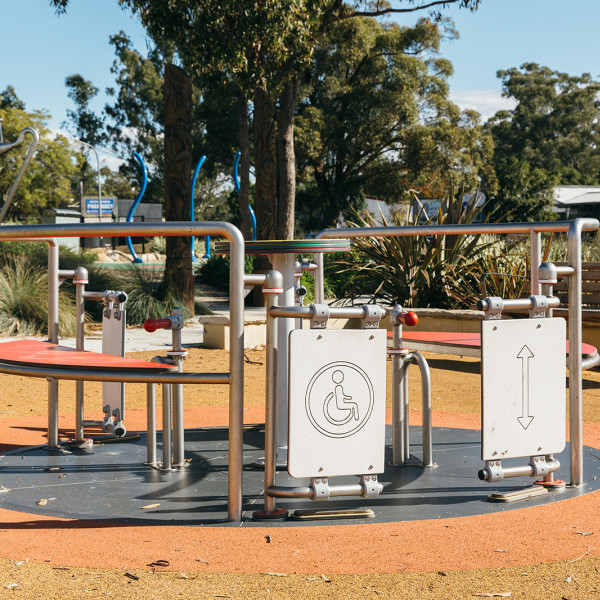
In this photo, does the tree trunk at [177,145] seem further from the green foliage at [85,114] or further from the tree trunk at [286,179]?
the green foliage at [85,114]

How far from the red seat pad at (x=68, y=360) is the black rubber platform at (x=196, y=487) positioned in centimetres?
69

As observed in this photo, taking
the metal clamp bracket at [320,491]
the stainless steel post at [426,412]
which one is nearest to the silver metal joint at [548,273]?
the stainless steel post at [426,412]

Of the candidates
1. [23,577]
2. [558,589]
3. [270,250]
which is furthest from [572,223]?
[23,577]

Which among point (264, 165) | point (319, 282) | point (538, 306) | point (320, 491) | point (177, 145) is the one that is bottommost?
point (320, 491)

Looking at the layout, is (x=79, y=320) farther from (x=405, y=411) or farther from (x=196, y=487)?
(x=405, y=411)

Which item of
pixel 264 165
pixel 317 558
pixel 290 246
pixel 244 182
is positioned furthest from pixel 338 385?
pixel 244 182

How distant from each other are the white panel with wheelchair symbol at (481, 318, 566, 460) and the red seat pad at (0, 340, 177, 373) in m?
1.48

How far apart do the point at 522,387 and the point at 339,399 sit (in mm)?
981

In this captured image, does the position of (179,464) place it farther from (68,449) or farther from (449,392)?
(449,392)

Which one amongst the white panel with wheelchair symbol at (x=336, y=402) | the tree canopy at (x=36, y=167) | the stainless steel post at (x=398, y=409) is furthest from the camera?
the tree canopy at (x=36, y=167)

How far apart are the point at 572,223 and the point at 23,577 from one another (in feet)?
9.85

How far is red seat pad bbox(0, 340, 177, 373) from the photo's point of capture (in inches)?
148

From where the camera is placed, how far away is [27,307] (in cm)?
1234

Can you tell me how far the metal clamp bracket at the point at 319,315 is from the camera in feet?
11.9
